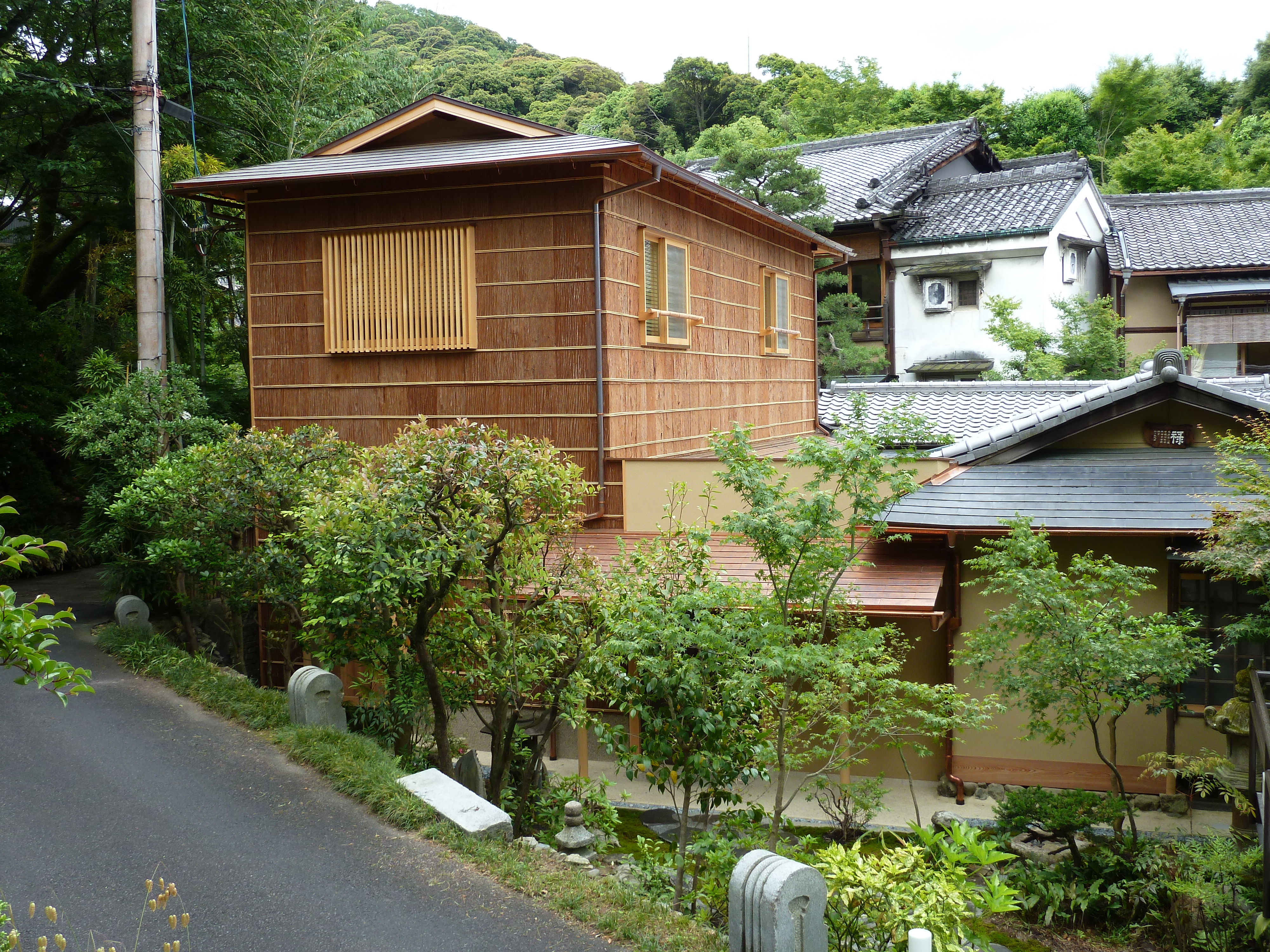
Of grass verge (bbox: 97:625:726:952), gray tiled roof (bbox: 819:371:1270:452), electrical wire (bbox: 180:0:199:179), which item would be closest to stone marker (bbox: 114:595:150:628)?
grass verge (bbox: 97:625:726:952)

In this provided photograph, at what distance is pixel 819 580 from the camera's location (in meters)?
7.71

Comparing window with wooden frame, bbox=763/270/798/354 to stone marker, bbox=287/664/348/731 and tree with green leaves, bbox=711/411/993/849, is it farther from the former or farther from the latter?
stone marker, bbox=287/664/348/731

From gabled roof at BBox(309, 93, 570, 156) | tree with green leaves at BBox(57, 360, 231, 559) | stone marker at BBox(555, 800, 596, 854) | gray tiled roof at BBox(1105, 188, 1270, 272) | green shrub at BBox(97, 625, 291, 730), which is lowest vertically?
stone marker at BBox(555, 800, 596, 854)

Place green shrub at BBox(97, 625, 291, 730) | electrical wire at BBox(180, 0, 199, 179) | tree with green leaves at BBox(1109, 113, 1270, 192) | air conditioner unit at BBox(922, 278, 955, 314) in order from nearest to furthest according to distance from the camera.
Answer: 1. green shrub at BBox(97, 625, 291, 730)
2. electrical wire at BBox(180, 0, 199, 179)
3. air conditioner unit at BBox(922, 278, 955, 314)
4. tree with green leaves at BBox(1109, 113, 1270, 192)

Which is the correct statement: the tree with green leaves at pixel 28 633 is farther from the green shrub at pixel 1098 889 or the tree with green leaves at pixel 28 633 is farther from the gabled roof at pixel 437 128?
the gabled roof at pixel 437 128

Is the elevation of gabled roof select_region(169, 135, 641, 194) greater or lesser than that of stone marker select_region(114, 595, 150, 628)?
greater

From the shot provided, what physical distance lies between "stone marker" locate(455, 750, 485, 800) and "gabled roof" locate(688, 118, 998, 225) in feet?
70.5

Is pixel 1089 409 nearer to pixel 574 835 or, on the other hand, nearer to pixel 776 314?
pixel 776 314

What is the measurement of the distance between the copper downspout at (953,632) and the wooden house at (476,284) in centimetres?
394

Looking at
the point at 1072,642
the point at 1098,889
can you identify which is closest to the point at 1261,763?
the point at 1098,889

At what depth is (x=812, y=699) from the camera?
720cm

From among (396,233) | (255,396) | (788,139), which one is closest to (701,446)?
(396,233)

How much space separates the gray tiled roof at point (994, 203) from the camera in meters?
26.9

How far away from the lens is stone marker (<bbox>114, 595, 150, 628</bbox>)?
13.0m
